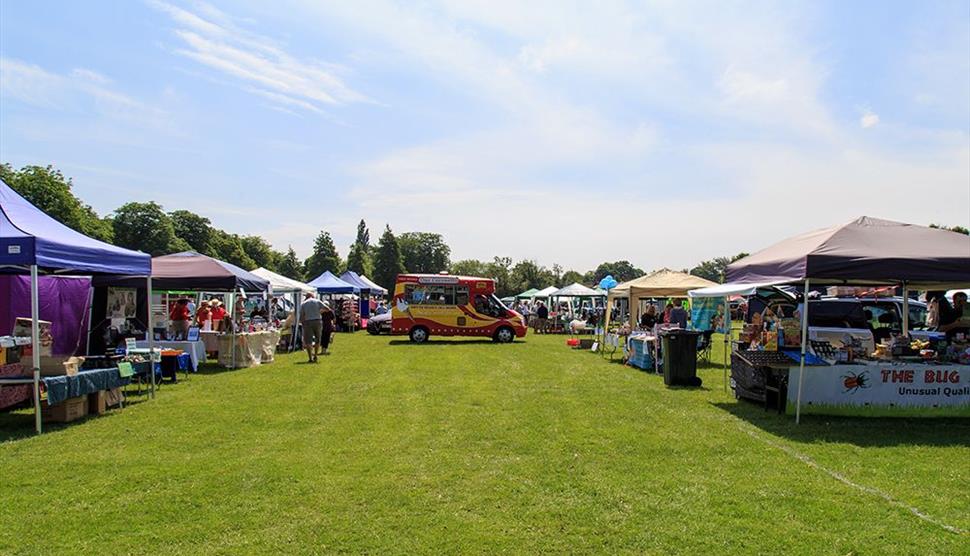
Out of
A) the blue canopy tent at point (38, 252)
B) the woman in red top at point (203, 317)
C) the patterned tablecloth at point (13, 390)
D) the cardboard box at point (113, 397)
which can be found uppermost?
the blue canopy tent at point (38, 252)

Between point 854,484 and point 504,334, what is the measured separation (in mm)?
16471

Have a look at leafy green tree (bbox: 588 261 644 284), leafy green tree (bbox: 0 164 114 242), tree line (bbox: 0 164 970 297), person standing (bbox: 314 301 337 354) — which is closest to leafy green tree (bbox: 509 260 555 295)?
tree line (bbox: 0 164 970 297)

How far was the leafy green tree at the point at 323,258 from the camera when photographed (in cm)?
7438

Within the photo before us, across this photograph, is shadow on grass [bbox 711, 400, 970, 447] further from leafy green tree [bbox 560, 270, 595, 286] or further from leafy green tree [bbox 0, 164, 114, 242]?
leafy green tree [bbox 560, 270, 595, 286]

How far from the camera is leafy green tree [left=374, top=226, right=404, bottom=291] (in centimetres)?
7725

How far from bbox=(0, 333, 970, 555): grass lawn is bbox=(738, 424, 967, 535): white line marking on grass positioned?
4cm

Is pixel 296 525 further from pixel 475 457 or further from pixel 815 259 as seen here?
pixel 815 259

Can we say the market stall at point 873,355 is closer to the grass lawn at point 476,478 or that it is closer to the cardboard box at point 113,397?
the grass lawn at point 476,478

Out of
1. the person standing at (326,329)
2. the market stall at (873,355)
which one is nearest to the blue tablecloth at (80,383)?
the person standing at (326,329)

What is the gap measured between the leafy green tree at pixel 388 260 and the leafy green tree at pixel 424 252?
16692mm

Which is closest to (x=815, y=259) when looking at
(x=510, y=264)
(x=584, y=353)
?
(x=584, y=353)

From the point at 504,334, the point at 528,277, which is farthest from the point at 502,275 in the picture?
the point at 504,334

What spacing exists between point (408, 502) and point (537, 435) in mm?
2587

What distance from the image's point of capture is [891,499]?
502cm
